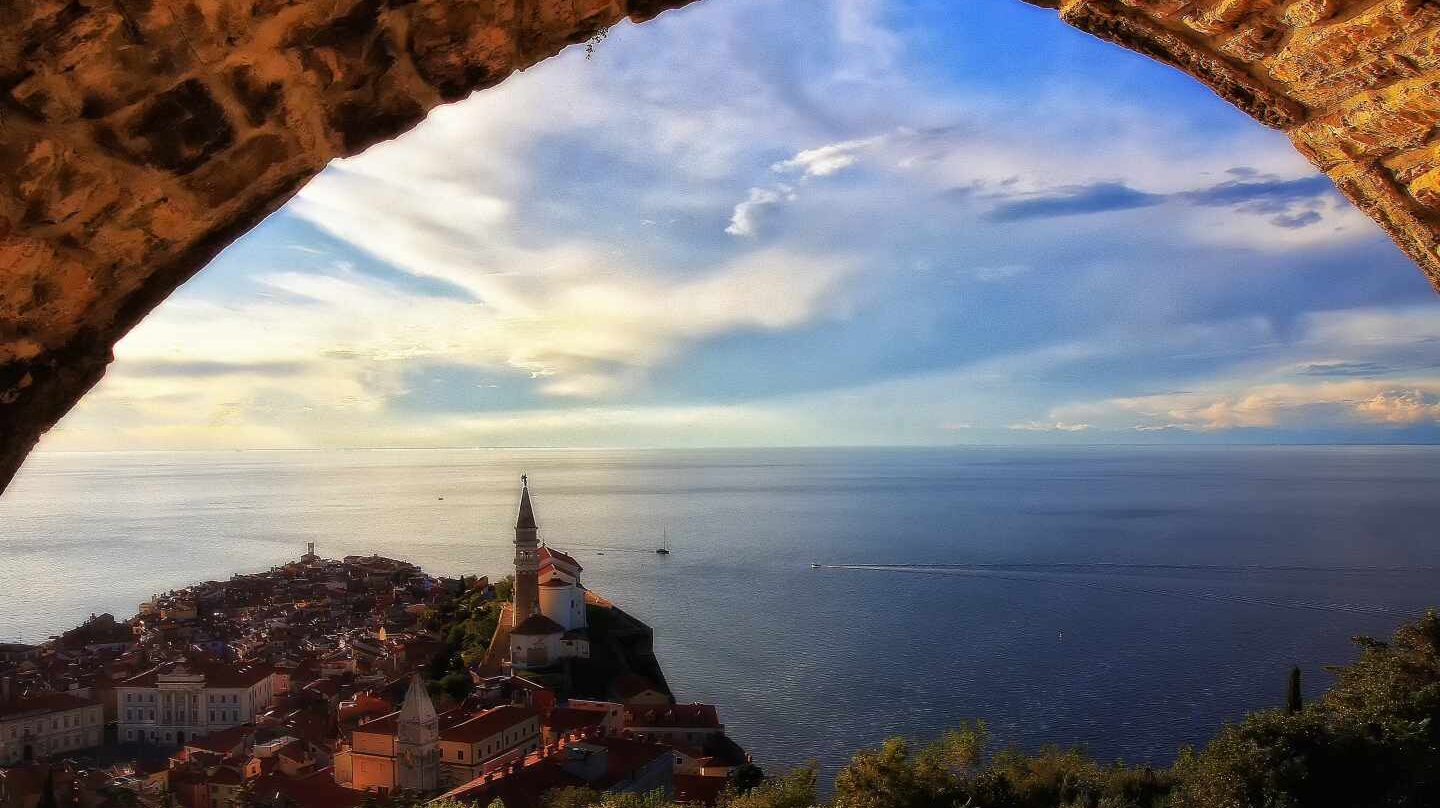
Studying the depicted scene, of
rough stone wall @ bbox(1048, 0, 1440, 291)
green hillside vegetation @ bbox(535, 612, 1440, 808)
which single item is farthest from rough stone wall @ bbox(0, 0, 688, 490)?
green hillside vegetation @ bbox(535, 612, 1440, 808)

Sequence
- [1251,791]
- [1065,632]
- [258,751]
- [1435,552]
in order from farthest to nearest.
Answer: [1435,552] → [1065,632] → [258,751] → [1251,791]

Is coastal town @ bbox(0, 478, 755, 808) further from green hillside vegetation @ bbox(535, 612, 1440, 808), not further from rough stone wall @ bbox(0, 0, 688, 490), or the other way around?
rough stone wall @ bbox(0, 0, 688, 490)

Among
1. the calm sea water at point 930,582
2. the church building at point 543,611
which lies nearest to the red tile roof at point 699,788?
the calm sea water at point 930,582

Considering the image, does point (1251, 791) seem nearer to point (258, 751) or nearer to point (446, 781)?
point (446, 781)

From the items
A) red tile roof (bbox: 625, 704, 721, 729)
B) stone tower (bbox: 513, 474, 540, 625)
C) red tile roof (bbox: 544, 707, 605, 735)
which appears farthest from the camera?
stone tower (bbox: 513, 474, 540, 625)

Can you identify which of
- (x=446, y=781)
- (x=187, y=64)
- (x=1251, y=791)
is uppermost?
(x=187, y=64)

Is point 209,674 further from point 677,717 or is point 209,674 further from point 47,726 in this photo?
point 677,717

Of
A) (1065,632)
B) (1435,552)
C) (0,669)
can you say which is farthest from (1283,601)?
(0,669)
